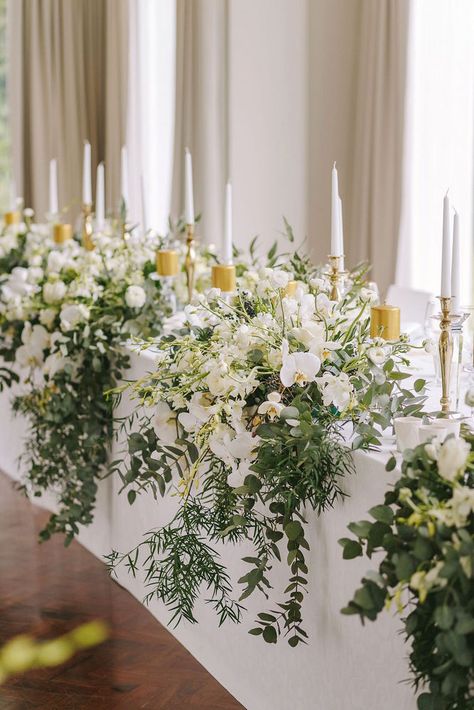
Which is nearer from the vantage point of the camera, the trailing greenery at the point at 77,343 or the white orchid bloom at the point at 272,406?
the white orchid bloom at the point at 272,406

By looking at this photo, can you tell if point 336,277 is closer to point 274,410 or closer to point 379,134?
point 274,410

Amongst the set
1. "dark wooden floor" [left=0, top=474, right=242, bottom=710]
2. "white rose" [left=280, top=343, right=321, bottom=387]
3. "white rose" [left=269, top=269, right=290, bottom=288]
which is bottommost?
"dark wooden floor" [left=0, top=474, right=242, bottom=710]

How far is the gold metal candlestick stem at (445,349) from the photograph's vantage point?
7.07 feet

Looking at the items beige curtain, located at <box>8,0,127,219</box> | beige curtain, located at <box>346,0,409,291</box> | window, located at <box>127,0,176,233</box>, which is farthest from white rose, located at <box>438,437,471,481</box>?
beige curtain, located at <box>8,0,127,219</box>

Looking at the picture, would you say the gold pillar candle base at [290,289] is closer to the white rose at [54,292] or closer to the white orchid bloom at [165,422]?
the white orchid bloom at [165,422]

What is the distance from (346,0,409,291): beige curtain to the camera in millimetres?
5102

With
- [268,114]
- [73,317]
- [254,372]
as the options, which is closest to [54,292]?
[73,317]

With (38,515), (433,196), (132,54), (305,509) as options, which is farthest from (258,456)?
(132,54)

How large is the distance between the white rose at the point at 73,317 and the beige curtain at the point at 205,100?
3138mm

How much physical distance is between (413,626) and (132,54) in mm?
6209

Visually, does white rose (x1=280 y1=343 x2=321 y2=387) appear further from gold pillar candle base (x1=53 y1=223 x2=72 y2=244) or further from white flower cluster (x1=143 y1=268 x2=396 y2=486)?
gold pillar candle base (x1=53 y1=223 x2=72 y2=244)

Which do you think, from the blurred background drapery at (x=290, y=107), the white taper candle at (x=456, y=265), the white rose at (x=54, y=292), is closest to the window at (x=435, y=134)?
the blurred background drapery at (x=290, y=107)

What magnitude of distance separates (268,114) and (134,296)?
2.77m

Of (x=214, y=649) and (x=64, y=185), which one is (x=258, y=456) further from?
(x=64, y=185)
